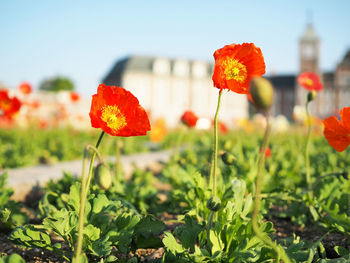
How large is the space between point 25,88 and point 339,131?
4.26 m

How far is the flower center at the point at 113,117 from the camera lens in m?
1.07

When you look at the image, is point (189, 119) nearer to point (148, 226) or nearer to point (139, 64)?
point (148, 226)

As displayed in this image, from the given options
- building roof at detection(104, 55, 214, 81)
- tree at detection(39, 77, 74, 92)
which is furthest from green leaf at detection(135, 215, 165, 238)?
tree at detection(39, 77, 74, 92)

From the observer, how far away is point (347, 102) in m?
37.4

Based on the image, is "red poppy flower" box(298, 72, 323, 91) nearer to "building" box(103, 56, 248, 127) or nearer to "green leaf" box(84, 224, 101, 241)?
"green leaf" box(84, 224, 101, 241)

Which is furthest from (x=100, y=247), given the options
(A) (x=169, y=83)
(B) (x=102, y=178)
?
(A) (x=169, y=83)

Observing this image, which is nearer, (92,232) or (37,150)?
(92,232)

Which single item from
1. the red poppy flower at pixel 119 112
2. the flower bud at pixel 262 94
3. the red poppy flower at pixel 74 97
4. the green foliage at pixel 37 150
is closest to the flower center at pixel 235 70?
the red poppy flower at pixel 119 112

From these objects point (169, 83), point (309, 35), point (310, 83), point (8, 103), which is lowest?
point (8, 103)

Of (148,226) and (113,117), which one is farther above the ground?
(113,117)

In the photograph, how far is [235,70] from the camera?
3.86 feet

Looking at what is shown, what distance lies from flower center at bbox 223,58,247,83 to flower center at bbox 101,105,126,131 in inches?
14.4

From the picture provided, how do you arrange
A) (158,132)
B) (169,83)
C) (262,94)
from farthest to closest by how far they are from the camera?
(169,83) < (158,132) < (262,94)

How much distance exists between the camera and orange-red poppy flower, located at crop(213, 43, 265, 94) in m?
1.15
